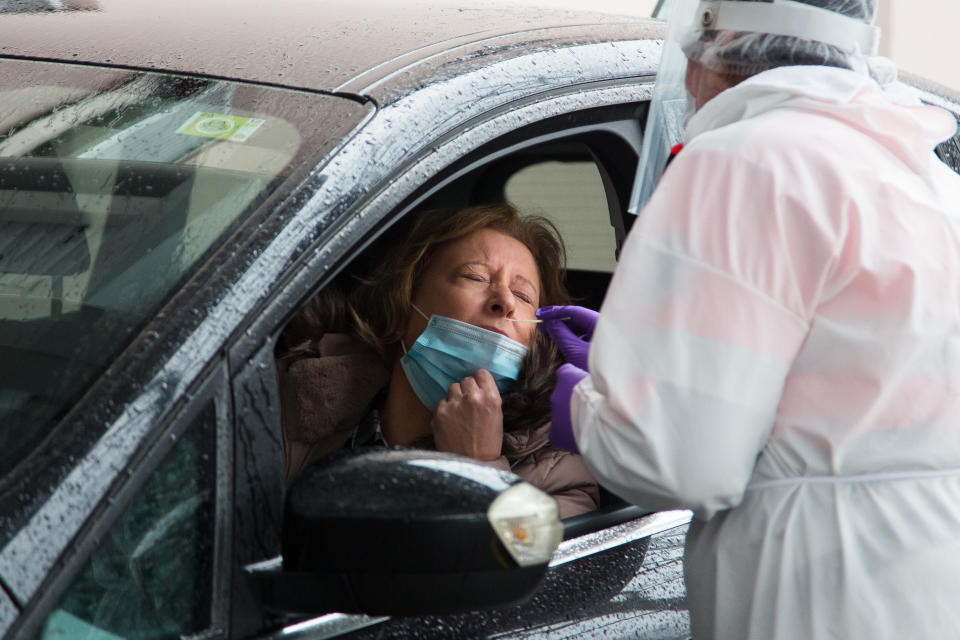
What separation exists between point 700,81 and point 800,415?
59 centimetres

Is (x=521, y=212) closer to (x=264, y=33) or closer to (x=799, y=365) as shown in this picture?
(x=264, y=33)

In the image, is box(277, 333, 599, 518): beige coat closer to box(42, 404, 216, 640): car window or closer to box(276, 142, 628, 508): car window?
box(276, 142, 628, 508): car window

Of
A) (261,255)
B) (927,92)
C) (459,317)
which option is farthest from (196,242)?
(927,92)

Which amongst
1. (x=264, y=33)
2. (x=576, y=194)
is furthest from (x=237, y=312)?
(x=576, y=194)

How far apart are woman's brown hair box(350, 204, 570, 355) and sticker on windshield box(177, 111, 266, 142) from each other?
906 millimetres

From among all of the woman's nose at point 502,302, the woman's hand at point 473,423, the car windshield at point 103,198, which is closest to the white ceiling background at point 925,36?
the woman's nose at point 502,302

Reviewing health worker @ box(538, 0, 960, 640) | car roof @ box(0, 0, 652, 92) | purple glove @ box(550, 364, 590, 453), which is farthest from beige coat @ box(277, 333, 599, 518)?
car roof @ box(0, 0, 652, 92)

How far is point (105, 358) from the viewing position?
1355mm

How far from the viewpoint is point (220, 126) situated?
162 centimetres

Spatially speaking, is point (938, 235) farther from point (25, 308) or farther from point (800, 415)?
point (25, 308)

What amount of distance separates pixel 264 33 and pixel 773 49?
2.81ft

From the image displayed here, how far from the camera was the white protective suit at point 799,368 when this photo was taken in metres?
1.38

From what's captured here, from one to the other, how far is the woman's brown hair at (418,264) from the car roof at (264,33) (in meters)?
0.52

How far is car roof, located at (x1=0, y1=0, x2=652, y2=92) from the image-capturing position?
5.71ft
